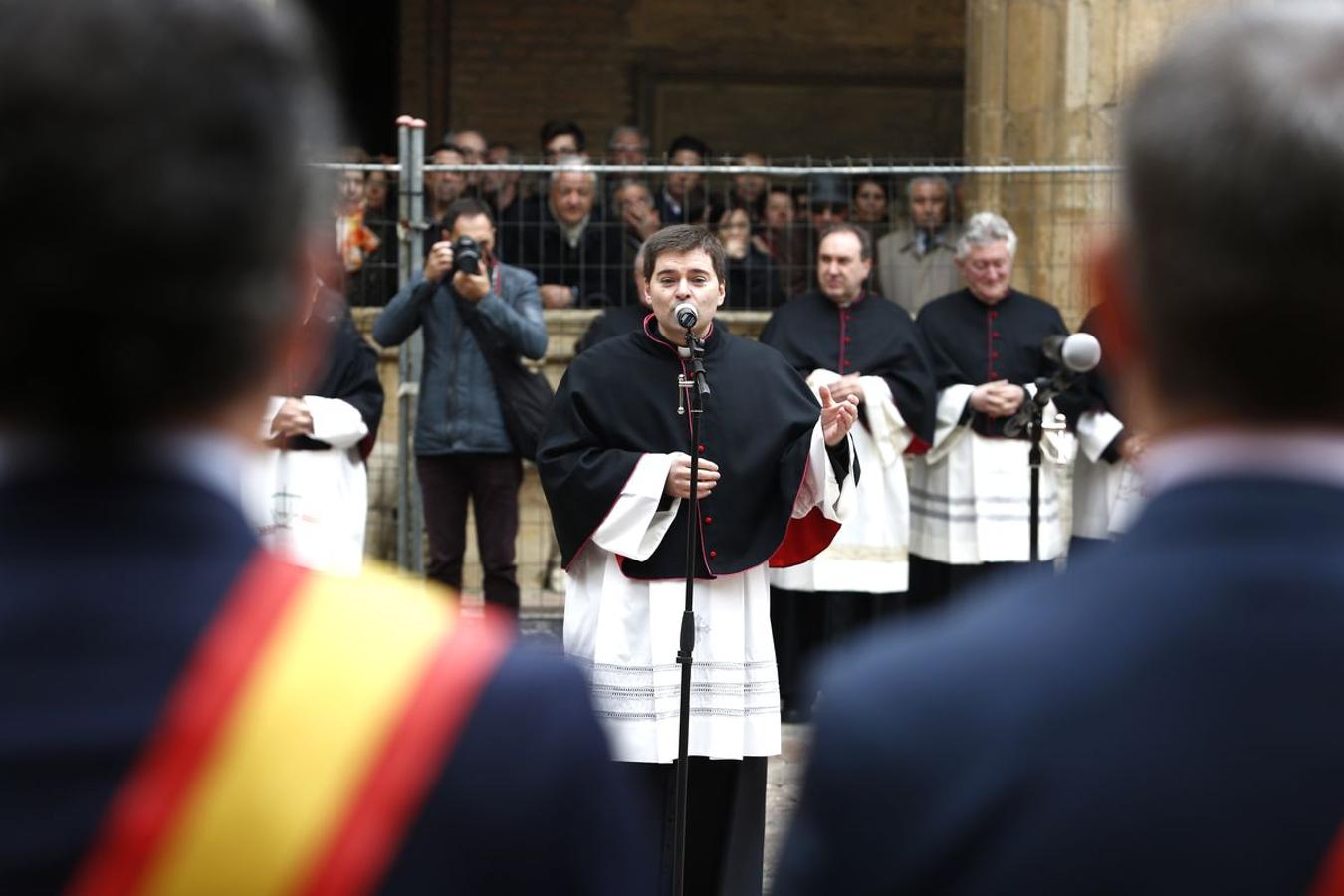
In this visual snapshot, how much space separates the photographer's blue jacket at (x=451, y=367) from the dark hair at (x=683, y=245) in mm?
2494

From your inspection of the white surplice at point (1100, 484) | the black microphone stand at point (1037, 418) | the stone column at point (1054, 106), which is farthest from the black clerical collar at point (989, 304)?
the black microphone stand at point (1037, 418)

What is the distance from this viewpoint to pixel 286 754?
1.25 meters

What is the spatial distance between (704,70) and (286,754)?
1488cm

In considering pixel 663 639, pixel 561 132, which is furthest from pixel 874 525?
pixel 561 132

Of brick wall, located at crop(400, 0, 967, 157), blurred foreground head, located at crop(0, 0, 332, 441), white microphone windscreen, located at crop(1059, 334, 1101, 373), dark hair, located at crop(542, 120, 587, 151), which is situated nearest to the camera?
blurred foreground head, located at crop(0, 0, 332, 441)

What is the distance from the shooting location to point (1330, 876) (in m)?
1.26

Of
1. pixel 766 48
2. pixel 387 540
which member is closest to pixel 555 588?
pixel 387 540

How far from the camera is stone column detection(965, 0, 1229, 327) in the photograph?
984 centimetres

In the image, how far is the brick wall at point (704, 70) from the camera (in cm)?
1553

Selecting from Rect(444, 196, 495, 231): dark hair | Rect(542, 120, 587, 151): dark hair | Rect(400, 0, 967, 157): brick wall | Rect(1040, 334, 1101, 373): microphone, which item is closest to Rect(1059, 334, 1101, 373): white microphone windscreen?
Rect(1040, 334, 1101, 373): microphone

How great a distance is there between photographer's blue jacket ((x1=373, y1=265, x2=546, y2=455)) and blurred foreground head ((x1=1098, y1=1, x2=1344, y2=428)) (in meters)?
6.65

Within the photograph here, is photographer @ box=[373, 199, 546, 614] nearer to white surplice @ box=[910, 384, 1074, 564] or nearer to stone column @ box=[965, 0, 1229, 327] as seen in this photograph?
white surplice @ box=[910, 384, 1074, 564]

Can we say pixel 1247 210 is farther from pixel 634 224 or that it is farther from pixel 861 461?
→ pixel 634 224

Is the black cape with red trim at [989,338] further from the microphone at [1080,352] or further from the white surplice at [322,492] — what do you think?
the white surplice at [322,492]
